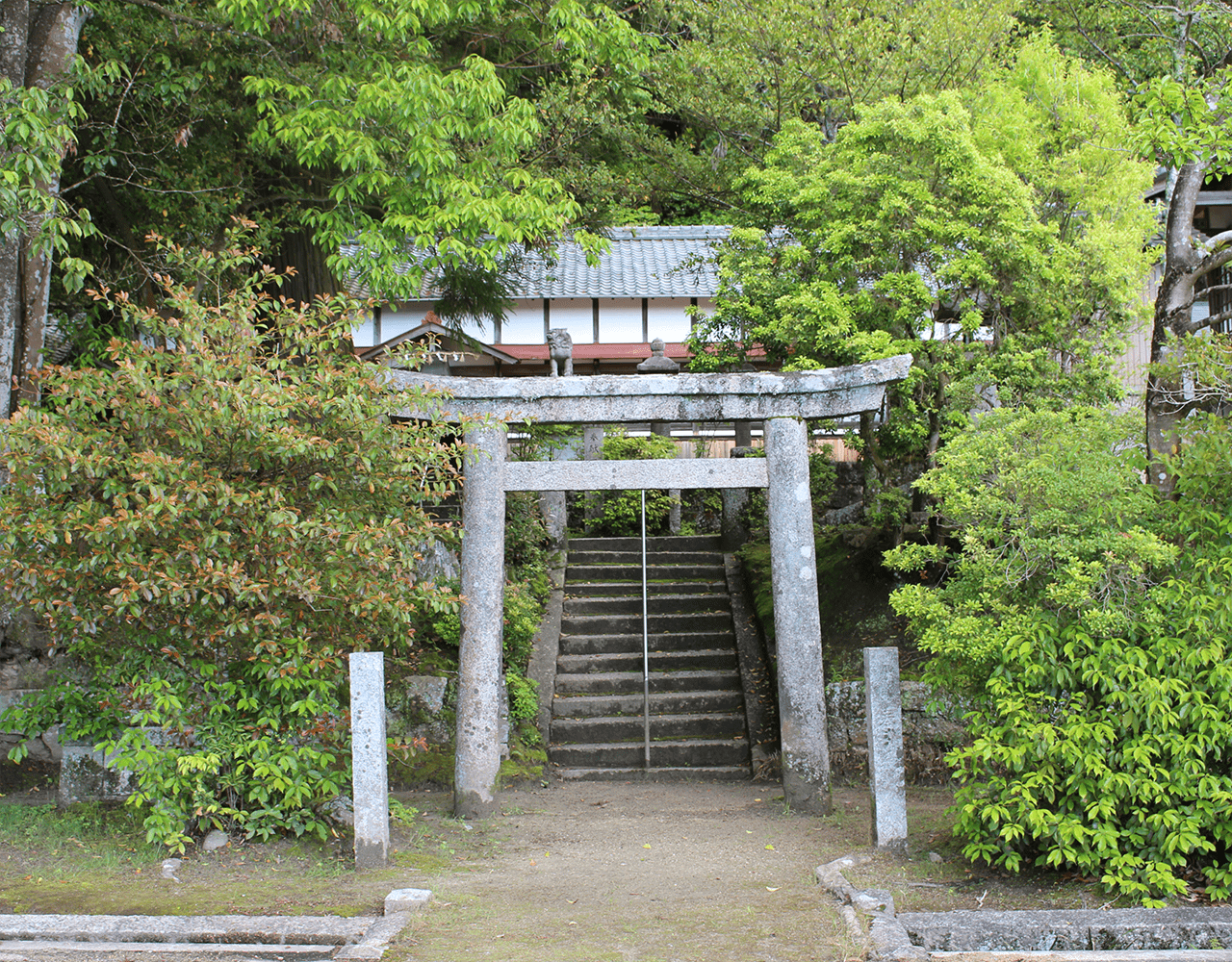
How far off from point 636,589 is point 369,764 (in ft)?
21.9

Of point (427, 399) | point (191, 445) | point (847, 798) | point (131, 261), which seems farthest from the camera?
point (131, 261)

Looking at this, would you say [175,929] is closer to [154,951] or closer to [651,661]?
[154,951]

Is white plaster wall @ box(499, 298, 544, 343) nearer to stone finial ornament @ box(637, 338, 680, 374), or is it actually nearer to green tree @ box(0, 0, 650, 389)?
stone finial ornament @ box(637, 338, 680, 374)

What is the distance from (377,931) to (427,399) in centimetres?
Answer: 352

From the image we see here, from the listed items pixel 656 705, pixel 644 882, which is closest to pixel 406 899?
pixel 644 882

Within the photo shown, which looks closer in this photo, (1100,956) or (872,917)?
(1100,956)

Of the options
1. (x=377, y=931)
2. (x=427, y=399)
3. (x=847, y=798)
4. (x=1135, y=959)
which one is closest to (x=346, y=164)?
(x=427, y=399)

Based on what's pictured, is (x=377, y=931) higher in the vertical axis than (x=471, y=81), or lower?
lower

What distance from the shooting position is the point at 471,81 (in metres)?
8.01

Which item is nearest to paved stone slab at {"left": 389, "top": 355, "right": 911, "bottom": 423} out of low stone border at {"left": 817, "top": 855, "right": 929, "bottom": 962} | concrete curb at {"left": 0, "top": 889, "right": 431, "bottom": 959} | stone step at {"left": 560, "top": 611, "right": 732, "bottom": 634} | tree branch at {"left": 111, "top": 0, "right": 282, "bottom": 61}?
tree branch at {"left": 111, "top": 0, "right": 282, "bottom": 61}

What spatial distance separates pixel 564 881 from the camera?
625 centimetres

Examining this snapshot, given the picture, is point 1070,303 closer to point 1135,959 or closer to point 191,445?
point 1135,959

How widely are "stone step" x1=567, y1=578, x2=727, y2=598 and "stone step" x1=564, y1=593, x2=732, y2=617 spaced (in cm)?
21

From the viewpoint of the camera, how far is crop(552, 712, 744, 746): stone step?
10.1m
